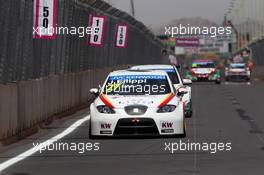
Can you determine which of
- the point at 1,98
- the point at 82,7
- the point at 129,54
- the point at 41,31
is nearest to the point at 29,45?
the point at 41,31

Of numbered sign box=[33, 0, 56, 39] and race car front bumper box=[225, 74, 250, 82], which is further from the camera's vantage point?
race car front bumper box=[225, 74, 250, 82]

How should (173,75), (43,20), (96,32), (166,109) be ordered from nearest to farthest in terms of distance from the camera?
(166,109)
(43,20)
(173,75)
(96,32)

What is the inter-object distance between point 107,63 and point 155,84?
27.5 meters

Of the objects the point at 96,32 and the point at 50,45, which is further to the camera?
the point at 96,32

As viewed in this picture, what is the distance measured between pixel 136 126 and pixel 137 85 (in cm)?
146

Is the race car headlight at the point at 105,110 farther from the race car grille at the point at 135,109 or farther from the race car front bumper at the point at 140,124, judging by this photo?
the race car grille at the point at 135,109

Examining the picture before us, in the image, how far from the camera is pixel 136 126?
18031 millimetres

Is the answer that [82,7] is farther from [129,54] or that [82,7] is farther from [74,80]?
[129,54]

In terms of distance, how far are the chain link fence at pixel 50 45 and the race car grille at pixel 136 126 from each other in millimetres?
2295

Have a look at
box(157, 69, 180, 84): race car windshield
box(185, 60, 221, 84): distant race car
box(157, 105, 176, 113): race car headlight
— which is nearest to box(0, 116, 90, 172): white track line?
box(157, 105, 176, 113): race car headlight

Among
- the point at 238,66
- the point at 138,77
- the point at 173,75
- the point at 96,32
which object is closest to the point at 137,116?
the point at 138,77

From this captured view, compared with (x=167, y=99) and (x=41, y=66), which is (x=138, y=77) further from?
(x=41, y=66)

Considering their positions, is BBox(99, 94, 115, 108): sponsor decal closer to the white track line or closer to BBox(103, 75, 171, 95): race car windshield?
BBox(103, 75, 171, 95): race car windshield

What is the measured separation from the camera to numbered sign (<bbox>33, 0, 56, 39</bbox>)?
882 inches
